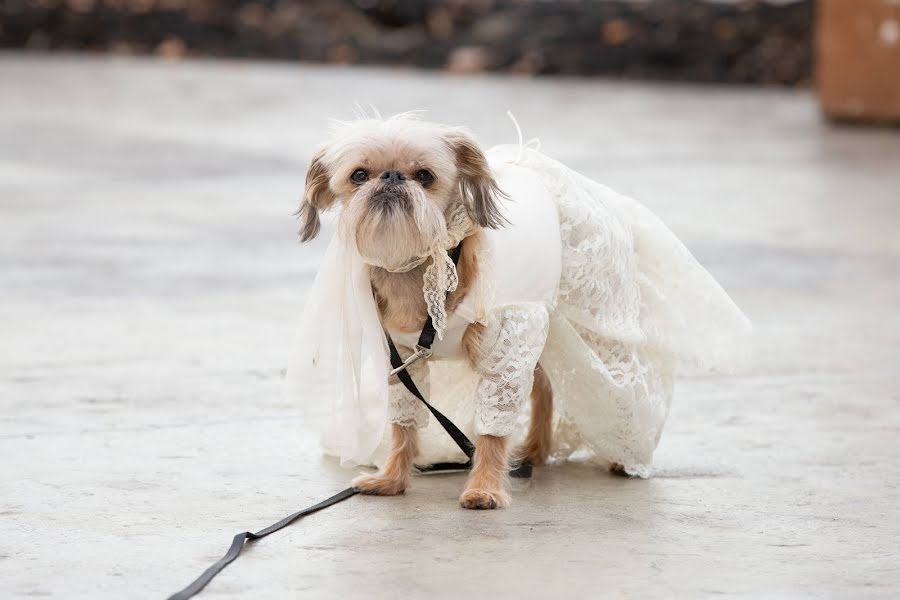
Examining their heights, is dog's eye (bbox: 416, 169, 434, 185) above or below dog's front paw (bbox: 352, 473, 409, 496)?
above

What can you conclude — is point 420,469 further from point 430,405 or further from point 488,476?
point 488,476

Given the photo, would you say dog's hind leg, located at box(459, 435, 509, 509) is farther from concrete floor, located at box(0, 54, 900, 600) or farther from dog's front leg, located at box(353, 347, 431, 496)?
dog's front leg, located at box(353, 347, 431, 496)

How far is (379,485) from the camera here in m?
4.04

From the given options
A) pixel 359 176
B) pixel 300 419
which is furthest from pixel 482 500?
pixel 300 419

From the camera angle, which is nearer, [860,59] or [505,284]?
[505,284]

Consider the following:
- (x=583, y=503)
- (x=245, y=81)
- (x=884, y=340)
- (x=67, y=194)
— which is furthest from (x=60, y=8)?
(x=583, y=503)

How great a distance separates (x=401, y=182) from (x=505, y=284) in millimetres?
421

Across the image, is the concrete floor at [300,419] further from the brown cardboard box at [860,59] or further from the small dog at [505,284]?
the brown cardboard box at [860,59]

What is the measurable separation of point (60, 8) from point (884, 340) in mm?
15547

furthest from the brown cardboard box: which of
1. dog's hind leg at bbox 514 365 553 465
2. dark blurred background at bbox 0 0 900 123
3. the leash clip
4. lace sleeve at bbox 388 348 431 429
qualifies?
the leash clip

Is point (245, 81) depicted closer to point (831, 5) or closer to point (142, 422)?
point (831, 5)

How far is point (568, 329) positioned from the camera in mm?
4109

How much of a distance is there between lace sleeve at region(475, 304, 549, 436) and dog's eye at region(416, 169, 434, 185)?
1.30 feet

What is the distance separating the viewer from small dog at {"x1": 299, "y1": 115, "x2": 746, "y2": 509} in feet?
12.0
